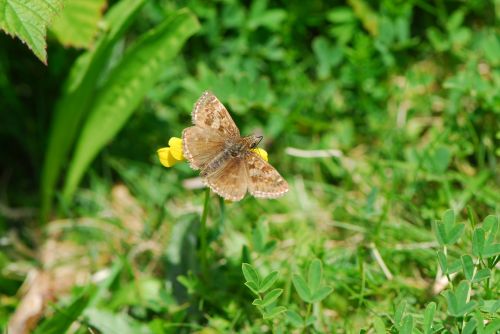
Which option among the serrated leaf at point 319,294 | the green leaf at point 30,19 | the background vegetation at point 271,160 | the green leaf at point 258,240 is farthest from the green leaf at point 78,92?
the serrated leaf at point 319,294

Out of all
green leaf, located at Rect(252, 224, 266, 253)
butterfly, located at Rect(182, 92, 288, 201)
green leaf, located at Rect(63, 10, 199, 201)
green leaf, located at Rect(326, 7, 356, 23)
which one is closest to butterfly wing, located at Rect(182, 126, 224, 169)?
butterfly, located at Rect(182, 92, 288, 201)

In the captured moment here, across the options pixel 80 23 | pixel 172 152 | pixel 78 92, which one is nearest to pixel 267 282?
pixel 172 152

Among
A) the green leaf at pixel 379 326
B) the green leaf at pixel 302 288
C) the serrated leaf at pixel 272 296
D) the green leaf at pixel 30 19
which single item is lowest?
the green leaf at pixel 379 326

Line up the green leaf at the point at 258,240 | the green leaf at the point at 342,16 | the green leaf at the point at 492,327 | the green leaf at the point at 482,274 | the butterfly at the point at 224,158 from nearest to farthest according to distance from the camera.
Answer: the green leaf at the point at 492,327, the green leaf at the point at 482,274, the butterfly at the point at 224,158, the green leaf at the point at 258,240, the green leaf at the point at 342,16

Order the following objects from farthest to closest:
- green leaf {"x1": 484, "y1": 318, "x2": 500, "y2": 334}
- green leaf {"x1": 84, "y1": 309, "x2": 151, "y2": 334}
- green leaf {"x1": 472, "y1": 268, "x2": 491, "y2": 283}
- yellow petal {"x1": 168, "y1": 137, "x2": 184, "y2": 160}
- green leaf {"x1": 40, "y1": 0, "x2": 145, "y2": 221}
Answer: green leaf {"x1": 40, "y1": 0, "x2": 145, "y2": 221}, green leaf {"x1": 84, "y1": 309, "x2": 151, "y2": 334}, yellow petal {"x1": 168, "y1": 137, "x2": 184, "y2": 160}, green leaf {"x1": 472, "y1": 268, "x2": 491, "y2": 283}, green leaf {"x1": 484, "y1": 318, "x2": 500, "y2": 334}

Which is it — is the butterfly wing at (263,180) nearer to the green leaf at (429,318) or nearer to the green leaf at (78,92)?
the green leaf at (429,318)

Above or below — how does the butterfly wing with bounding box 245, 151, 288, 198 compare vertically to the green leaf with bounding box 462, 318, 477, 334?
above

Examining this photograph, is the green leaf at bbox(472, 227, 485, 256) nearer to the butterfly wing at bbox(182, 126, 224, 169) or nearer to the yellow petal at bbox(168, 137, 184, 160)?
the butterfly wing at bbox(182, 126, 224, 169)
